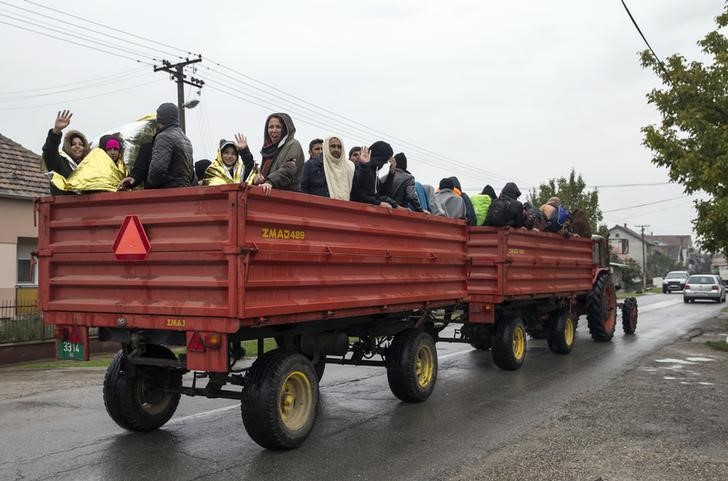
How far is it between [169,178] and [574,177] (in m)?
39.0

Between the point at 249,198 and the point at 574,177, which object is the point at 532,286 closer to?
the point at 249,198

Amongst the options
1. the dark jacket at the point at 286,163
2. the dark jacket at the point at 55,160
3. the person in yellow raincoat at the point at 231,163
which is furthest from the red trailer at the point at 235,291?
the person in yellow raincoat at the point at 231,163

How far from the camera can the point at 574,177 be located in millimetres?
41062

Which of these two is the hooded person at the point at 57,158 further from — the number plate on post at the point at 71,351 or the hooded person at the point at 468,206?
the hooded person at the point at 468,206

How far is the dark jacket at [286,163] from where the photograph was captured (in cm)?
534

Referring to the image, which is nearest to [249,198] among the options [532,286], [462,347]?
[532,286]

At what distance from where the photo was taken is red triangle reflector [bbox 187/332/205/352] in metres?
4.63

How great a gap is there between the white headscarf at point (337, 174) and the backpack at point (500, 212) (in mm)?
3339

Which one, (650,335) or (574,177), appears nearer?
(650,335)

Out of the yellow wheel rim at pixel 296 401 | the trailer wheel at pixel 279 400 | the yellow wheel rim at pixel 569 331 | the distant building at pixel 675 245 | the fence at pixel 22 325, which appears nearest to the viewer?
the trailer wheel at pixel 279 400

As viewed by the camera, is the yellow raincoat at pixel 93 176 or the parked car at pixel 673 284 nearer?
the yellow raincoat at pixel 93 176

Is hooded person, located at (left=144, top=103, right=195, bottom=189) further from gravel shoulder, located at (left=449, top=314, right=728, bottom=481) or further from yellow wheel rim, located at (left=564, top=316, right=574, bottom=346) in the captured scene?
yellow wheel rim, located at (left=564, top=316, right=574, bottom=346)

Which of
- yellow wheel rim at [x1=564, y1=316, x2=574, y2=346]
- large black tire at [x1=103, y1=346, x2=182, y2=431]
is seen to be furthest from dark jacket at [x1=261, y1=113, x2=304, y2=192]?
yellow wheel rim at [x1=564, y1=316, x2=574, y2=346]

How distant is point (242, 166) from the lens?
6.43 metres
